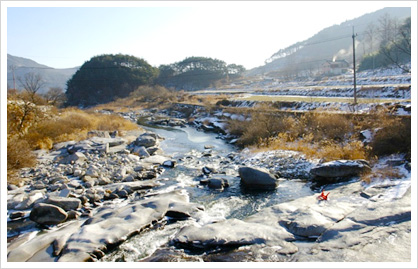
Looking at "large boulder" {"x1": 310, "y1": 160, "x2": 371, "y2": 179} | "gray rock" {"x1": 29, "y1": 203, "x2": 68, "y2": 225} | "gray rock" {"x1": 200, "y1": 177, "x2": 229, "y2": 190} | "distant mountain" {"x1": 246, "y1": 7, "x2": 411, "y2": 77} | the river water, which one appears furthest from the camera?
"distant mountain" {"x1": 246, "y1": 7, "x2": 411, "y2": 77}

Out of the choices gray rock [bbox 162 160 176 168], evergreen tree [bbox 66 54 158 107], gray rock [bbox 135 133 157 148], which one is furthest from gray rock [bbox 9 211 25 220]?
evergreen tree [bbox 66 54 158 107]

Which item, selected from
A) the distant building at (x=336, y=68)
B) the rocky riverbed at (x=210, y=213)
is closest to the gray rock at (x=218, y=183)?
the rocky riverbed at (x=210, y=213)

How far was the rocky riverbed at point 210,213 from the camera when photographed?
5.98 meters

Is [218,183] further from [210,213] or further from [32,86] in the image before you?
[32,86]

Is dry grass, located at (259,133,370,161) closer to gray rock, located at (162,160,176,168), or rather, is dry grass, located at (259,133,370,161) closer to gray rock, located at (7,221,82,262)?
gray rock, located at (162,160,176,168)

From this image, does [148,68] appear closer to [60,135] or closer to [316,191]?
[60,135]

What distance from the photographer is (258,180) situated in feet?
35.0

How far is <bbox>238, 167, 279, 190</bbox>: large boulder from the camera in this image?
10570 mm

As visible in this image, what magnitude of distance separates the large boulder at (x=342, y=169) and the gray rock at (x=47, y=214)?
28.6 ft

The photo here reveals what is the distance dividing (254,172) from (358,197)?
12.2 feet

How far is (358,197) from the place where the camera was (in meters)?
8.27

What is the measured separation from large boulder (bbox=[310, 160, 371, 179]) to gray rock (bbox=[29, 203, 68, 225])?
28.6ft

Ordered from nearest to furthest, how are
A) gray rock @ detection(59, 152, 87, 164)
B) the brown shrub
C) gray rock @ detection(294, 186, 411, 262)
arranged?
gray rock @ detection(294, 186, 411, 262) < the brown shrub < gray rock @ detection(59, 152, 87, 164)

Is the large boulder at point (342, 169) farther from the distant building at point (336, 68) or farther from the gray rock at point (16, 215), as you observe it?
the distant building at point (336, 68)
